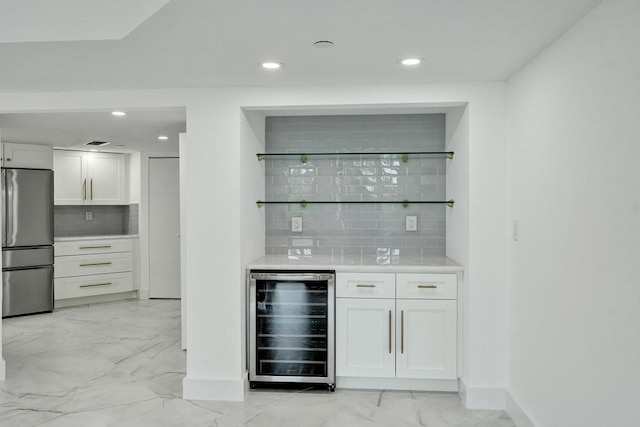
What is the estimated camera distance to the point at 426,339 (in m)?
3.43

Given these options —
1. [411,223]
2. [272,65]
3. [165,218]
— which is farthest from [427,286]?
[165,218]

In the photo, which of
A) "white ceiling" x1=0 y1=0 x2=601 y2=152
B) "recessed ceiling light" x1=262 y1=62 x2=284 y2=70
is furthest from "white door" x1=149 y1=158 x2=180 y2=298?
"recessed ceiling light" x1=262 y1=62 x2=284 y2=70

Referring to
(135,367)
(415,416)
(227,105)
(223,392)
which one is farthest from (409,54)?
(135,367)

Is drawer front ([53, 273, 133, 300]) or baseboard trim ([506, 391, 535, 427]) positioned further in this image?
drawer front ([53, 273, 133, 300])

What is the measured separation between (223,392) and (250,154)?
1738 mm

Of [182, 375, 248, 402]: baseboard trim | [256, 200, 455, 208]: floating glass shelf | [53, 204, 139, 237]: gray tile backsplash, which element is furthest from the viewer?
[53, 204, 139, 237]: gray tile backsplash

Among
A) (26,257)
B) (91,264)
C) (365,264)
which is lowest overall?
(91,264)

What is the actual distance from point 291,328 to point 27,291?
13.9ft

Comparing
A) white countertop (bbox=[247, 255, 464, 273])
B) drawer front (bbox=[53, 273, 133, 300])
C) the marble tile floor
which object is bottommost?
the marble tile floor

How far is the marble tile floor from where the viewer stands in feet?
10.0

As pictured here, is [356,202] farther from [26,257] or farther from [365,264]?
[26,257]

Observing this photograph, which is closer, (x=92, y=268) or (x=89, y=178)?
(x=92, y=268)

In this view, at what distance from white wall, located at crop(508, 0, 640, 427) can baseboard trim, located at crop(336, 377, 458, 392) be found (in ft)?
1.75

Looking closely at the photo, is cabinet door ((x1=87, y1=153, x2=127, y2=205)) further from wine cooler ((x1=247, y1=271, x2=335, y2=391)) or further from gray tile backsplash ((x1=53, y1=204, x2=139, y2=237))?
wine cooler ((x1=247, y1=271, x2=335, y2=391))
